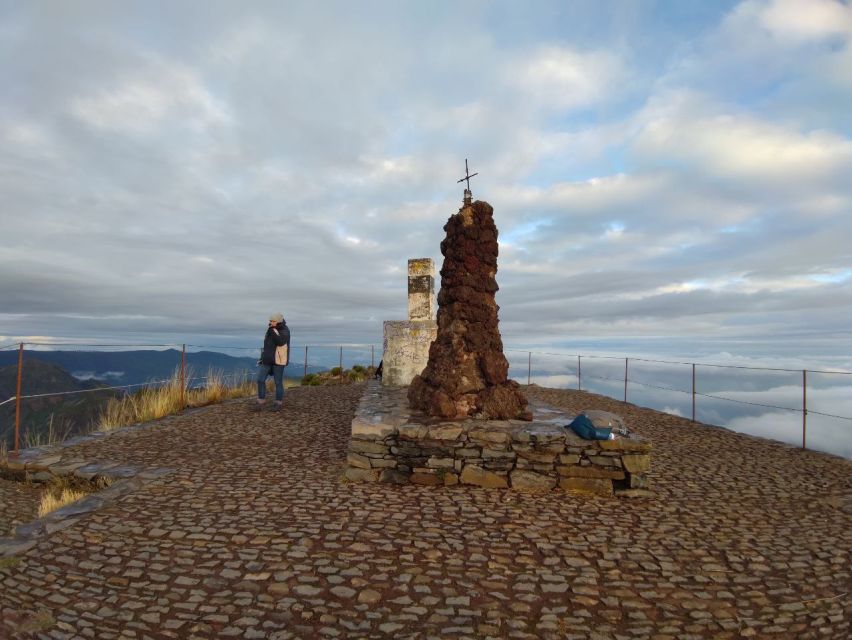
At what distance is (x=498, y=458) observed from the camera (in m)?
6.40

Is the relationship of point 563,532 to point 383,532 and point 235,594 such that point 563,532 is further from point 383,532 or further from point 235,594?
point 235,594

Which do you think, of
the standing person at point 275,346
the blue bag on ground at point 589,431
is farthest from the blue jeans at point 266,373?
the blue bag on ground at point 589,431

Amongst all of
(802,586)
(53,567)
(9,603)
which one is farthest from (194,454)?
(802,586)

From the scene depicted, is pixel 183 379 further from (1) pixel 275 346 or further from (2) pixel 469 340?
(2) pixel 469 340

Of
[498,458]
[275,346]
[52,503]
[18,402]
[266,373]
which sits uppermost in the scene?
[275,346]

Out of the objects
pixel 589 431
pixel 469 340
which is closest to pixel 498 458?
pixel 589 431

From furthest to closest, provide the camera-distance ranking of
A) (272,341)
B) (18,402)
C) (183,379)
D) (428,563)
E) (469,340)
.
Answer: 1. (183,379)
2. (272,341)
3. (469,340)
4. (18,402)
5. (428,563)

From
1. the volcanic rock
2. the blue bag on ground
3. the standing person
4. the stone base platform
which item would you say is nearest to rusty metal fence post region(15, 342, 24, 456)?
the standing person

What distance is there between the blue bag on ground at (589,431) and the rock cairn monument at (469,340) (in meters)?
0.96

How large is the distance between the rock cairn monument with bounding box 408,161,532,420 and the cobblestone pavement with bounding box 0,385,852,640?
5.06 ft

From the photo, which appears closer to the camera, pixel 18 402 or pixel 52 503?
pixel 52 503

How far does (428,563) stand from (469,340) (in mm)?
3974

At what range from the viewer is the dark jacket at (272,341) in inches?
417

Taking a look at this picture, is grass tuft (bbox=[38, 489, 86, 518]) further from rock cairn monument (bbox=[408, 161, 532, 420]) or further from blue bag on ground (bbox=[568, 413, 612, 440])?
blue bag on ground (bbox=[568, 413, 612, 440])
